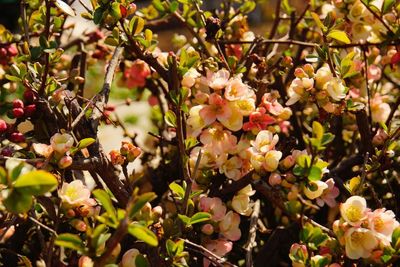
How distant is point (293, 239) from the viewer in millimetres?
1132

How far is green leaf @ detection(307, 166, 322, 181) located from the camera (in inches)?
31.5

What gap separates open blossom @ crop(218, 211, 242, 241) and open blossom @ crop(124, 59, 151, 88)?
514mm

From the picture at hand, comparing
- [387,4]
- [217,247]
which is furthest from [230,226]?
[387,4]

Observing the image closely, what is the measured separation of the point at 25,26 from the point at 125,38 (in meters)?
0.21

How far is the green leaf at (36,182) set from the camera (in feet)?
2.01

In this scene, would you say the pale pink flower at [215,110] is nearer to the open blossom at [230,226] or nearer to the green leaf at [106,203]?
the open blossom at [230,226]

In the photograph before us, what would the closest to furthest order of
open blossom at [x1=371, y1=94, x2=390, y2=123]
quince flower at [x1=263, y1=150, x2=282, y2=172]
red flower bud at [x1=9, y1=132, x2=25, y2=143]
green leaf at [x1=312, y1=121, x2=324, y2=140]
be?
green leaf at [x1=312, y1=121, x2=324, y2=140]
quince flower at [x1=263, y1=150, x2=282, y2=172]
red flower bud at [x1=9, y1=132, x2=25, y2=143]
open blossom at [x1=371, y1=94, x2=390, y2=123]

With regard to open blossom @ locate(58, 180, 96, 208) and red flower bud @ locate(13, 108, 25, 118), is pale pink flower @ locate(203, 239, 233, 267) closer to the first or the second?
open blossom @ locate(58, 180, 96, 208)

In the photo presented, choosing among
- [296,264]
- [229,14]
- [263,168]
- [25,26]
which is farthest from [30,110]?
[229,14]

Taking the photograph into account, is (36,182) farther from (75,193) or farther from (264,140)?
(264,140)

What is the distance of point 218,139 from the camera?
3.20 ft

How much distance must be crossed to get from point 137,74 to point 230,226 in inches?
22.5

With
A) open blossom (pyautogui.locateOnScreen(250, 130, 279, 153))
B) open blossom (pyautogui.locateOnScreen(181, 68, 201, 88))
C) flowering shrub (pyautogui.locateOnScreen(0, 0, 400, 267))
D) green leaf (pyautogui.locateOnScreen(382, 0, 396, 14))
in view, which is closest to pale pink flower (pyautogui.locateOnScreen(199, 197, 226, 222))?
flowering shrub (pyautogui.locateOnScreen(0, 0, 400, 267))

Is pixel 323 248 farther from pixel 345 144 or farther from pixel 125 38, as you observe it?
pixel 345 144
